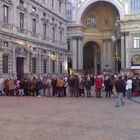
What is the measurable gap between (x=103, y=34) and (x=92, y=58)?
6020 mm

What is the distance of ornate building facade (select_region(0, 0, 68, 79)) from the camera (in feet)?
105

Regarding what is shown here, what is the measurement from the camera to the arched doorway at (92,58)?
6986 centimetres

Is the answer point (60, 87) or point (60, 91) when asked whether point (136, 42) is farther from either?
point (60, 87)

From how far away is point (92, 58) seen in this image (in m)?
71.4

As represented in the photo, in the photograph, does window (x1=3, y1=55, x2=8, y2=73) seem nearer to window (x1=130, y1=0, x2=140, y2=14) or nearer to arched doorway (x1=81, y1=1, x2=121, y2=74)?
window (x1=130, y1=0, x2=140, y2=14)

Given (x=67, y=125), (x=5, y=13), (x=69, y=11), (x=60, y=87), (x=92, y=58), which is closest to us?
(x=67, y=125)

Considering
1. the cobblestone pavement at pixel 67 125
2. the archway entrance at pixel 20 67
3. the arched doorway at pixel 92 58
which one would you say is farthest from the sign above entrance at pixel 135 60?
the cobblestone pavement at pixel 67 125

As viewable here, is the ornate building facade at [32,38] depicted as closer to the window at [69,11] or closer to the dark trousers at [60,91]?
the dark trousers at [60,91]

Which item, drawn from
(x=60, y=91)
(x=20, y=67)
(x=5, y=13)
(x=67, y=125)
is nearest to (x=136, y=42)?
(x=20, y=67)

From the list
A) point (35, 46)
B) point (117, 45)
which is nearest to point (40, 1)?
point (35, 46)

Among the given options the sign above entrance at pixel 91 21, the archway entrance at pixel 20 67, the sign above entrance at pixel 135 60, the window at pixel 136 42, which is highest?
Answer: the sign above entrance at pixel 91 21

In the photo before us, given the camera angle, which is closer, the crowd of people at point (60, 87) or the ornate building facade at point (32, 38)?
the crowd of people at point (60, 87)

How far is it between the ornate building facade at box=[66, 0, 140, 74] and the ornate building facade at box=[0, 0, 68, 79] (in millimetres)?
13662

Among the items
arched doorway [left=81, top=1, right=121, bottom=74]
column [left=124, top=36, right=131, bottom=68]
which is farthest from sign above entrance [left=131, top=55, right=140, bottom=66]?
arched doorway [left=81, top=1, right=121, bottom=74]
